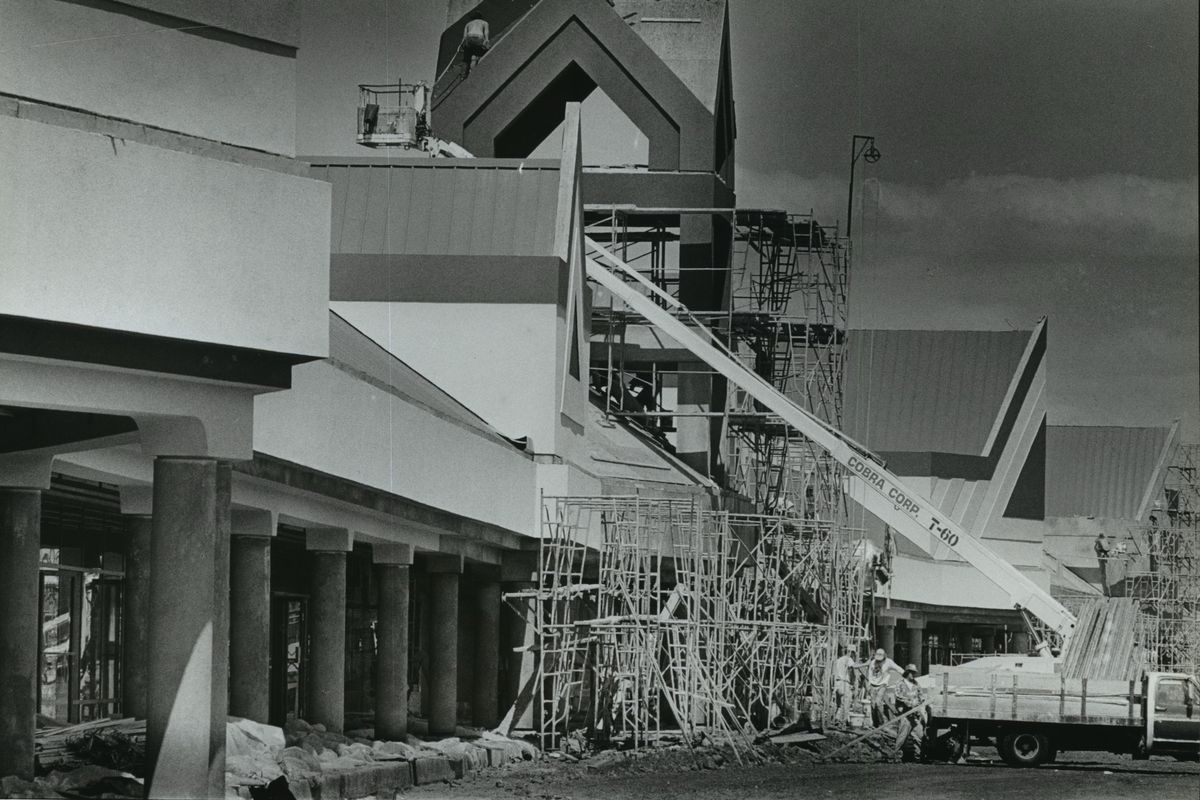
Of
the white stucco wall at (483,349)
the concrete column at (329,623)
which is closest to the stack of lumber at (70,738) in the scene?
the concrete column at (329,623)

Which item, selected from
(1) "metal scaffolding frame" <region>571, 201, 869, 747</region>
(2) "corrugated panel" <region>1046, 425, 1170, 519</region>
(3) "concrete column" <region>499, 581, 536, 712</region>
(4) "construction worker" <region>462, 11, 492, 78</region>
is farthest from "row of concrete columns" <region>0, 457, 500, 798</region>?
(2) "corrugated panel" <region>1046, 425, 1170, 519</region>

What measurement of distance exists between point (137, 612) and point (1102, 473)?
73.2m

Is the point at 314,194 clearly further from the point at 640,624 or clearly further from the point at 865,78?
the point at 640,624

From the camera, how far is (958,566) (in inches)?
2611

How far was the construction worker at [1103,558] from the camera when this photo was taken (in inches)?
2672

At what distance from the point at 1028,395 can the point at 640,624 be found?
1871 inches

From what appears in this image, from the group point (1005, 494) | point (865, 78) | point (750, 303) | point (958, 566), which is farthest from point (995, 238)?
point (1005, 494)

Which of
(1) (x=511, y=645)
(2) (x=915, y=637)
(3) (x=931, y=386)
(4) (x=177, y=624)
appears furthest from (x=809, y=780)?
(3) (x=931, y=386)

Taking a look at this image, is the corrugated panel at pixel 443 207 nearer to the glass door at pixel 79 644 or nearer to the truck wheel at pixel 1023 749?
the glass door at pixel 79 644

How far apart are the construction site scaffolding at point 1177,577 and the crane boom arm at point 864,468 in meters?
20.8

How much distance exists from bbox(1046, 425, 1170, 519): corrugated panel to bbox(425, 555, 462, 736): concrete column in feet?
201

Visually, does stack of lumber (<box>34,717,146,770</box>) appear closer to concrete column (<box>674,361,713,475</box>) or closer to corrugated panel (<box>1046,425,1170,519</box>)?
concrete column (<box>674,361,713,475</box>)

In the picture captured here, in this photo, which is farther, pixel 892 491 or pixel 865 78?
pixel 892 491

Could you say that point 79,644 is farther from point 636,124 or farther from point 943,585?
point 943,585
